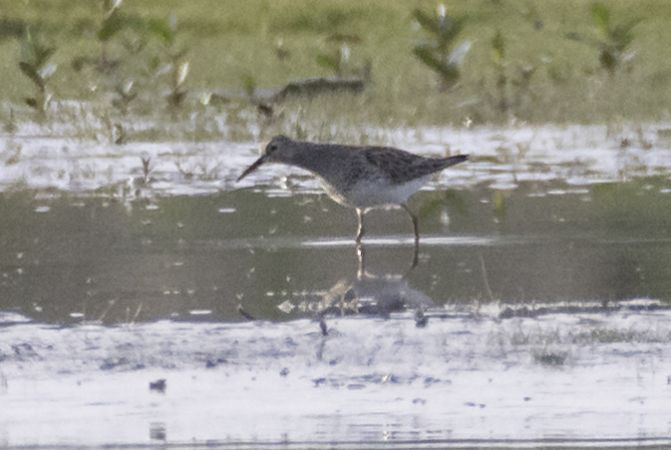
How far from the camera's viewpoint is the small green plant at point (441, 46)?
57.3 feet

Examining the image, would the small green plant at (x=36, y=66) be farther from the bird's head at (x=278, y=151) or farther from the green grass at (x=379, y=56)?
the bird's head at (x=278, y=151)

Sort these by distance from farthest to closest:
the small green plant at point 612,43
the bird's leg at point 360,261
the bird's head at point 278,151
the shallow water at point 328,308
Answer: the small green plant at point 612,43
the bird's head at point 278,151
the bird's leg at point 360,261
the shallow water at point 328,308

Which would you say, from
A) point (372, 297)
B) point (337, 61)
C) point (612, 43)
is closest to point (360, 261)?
point (372, 297)

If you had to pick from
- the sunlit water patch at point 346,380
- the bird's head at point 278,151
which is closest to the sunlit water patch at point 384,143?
the bird's head at point 278,151

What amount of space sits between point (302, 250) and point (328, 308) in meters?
1.95

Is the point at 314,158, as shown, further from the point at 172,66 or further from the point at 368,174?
the point at 172,66

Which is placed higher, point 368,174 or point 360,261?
point 368,174

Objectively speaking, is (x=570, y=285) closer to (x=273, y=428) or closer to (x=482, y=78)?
(x=273, y=428)

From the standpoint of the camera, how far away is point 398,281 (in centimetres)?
1012

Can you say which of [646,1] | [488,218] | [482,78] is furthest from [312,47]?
[488,218]

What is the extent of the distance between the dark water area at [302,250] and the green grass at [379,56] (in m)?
3.23

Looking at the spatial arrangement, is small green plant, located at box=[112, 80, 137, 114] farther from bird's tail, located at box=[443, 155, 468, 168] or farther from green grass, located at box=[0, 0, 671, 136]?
bird's tail, located at box=[443, 155, 468, 168]

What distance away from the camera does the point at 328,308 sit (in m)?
9.30

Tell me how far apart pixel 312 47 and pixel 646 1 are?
300 inches
